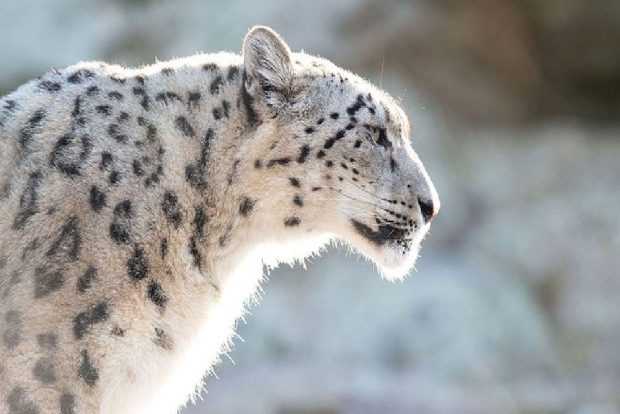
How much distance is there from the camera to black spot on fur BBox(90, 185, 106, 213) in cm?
437

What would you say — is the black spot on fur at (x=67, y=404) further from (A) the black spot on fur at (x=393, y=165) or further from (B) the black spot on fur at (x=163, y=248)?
(A) the black spot on fur at (x=393, y=165)

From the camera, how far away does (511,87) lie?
1251 cm

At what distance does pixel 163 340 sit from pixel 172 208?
1.69ft

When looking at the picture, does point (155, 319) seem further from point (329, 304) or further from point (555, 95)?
point (555, 95)

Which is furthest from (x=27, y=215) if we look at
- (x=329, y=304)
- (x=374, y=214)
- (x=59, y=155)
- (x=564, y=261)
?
(x=564, y=261)

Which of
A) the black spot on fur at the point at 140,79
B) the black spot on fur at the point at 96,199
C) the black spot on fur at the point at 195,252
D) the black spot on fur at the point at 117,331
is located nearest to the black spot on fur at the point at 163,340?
the black spot on fur at the point at 117,331

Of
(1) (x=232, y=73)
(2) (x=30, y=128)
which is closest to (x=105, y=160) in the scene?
(2) (x=30, y=128)

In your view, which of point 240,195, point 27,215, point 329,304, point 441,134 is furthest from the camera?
point 441,134

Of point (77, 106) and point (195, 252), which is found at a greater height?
point (77, 106)

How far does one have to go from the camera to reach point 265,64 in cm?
477

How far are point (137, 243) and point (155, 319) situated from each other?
0.30 meters

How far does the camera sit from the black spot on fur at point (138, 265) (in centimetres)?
437

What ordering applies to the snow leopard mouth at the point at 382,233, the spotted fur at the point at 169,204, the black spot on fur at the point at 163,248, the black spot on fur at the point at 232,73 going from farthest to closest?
1. the snow leopard mouth at the point at 382,233
2. the black spot on fur at the point at 232,73
3. the black spot on fur at the point at 163,248
4. the spotted fur at the point at 169,204

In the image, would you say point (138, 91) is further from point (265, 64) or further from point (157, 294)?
point (157, 294)
